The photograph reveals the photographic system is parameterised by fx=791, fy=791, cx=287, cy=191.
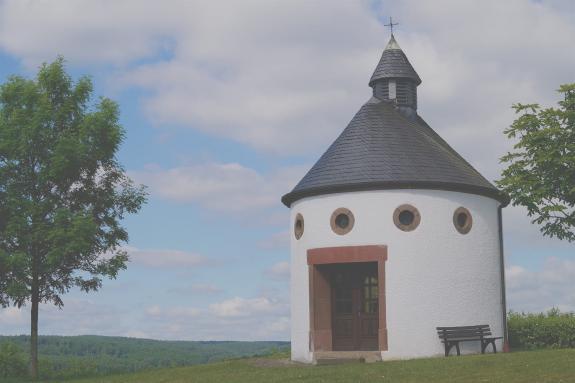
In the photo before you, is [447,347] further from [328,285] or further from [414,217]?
[328,285]

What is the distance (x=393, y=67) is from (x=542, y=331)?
35.5 ft

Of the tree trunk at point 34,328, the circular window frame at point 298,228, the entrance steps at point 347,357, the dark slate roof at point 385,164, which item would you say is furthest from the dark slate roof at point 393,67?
the tree trunk at point 34,328

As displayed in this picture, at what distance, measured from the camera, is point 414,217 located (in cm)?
2352

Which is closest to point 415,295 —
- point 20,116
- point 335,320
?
point 335,320

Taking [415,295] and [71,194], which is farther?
[71,194]

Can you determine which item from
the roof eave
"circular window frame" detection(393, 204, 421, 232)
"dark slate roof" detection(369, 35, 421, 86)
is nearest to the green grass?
"circular window frame" detection(393, 204, 421, 232)

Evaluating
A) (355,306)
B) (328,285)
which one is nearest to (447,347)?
(355,306)

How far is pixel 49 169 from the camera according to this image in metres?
28.4

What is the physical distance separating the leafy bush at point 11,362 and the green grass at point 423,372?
728 centimetres

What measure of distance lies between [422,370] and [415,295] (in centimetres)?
479

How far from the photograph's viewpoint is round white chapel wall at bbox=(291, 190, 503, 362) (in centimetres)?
2317

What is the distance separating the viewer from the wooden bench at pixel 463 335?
75.5ft

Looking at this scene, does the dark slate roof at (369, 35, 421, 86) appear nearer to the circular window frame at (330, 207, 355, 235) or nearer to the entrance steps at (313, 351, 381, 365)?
the circular window frame at (330, 207, 355, 235)

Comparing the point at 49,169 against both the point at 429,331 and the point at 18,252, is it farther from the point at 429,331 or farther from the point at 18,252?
the point at 429,331
